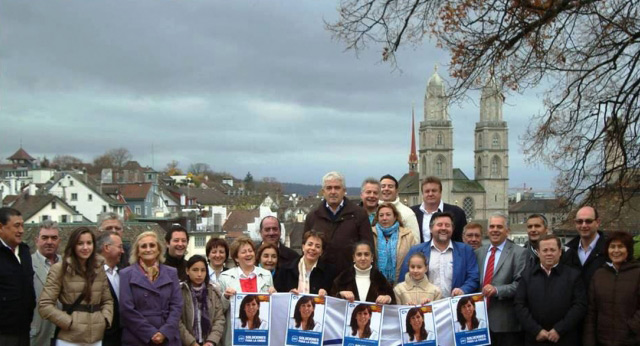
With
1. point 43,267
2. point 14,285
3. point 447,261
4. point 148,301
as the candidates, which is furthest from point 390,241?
point 14,285

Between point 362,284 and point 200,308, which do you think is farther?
point 362,284

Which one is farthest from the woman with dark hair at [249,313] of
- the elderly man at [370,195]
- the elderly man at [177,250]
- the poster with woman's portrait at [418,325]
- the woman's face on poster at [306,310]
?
the elderly man at [370,195]

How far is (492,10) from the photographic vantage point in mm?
11039

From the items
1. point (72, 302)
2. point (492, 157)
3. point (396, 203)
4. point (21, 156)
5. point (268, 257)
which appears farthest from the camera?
point (492, 157)

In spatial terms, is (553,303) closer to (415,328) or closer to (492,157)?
(415,328)

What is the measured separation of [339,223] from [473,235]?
1.61 m

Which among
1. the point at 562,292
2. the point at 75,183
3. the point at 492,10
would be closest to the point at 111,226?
the point at 562,292

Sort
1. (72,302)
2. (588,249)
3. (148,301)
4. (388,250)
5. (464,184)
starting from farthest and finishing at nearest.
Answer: (464,184) → (388,250) → (588,249) → (148,301) → (72,302)

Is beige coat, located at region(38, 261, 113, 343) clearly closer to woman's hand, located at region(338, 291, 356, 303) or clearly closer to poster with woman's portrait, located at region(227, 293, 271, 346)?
poster with woman's portrait, located at region(227, 293, 271, 346)

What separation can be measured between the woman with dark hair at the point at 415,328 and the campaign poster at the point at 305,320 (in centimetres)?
89

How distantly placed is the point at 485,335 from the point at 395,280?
1155mm

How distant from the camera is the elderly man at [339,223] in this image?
27.8 feet

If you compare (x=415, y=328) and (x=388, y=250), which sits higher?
(x=388, y=250)

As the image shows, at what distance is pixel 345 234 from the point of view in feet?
27.9
